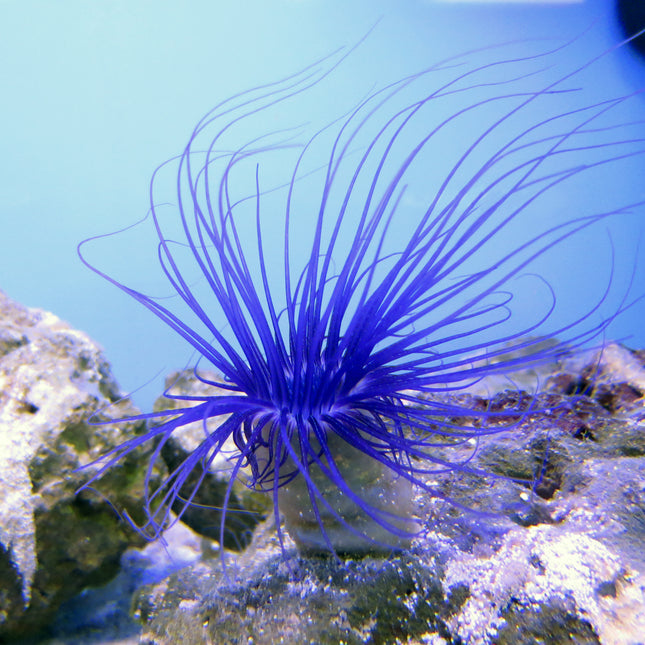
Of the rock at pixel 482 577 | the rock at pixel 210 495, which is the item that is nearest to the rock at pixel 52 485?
the rock at pixel 210 495

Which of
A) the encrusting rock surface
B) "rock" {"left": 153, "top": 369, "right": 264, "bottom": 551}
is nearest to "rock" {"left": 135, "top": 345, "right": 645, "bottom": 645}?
the encrusting rock surface

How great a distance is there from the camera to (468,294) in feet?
21.6

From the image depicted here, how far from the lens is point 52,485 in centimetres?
233

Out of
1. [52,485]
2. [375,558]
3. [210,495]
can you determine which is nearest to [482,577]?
[375,558]

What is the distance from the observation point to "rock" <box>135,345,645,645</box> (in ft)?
4.31

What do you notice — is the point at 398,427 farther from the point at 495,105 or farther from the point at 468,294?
the point at 468,294

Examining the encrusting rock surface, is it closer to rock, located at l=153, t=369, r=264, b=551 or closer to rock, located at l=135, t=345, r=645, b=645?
rock, located at l=135, t=345, r=645, b=645

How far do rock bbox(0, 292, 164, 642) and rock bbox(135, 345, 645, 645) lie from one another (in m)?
0.83

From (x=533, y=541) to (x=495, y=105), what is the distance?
503cm

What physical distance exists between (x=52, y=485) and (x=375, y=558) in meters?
1.67

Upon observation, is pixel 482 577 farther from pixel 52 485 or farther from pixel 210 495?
pixel 210 495

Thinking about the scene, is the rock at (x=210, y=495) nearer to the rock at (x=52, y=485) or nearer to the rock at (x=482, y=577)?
the rock at (x=52, y=485)

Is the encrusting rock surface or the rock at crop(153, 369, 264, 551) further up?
the encrusting rock surface

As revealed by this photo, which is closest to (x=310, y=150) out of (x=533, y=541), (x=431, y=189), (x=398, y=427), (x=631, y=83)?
(x=431, y=189)
